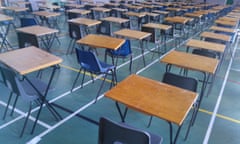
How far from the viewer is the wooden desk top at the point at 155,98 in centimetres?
167

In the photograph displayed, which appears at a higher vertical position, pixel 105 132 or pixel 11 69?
pixel 11 69

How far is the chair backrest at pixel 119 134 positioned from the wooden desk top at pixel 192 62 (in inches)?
55.8

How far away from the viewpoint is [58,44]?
19.3ft

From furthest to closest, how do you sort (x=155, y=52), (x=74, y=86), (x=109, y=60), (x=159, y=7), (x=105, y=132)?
(x=159, y=7)
(x=155, y=52)
(x=109, y=60)
(x=74, y=86)
(x=105, y=132)

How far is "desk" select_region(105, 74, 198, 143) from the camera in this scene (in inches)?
65.4

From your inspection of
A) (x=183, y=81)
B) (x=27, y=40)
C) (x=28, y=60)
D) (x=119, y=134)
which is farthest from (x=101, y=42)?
(x=119, y=134)

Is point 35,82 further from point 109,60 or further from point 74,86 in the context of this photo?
point 109,60

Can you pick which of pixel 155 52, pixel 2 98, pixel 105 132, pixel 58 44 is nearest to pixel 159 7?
pixel 155 52

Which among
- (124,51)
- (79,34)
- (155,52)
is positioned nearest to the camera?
(124,51)

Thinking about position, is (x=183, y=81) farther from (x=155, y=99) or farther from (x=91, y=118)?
(x=91, y=118)

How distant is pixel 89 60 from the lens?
3.10 meters

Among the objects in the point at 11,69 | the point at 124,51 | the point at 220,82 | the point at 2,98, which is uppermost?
the point at 11,69

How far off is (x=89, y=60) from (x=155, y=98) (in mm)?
1473

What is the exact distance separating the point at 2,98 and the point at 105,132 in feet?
7.67
